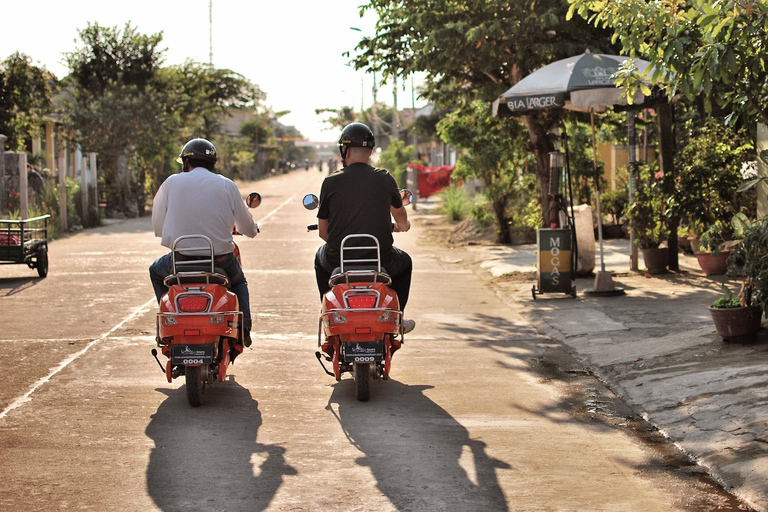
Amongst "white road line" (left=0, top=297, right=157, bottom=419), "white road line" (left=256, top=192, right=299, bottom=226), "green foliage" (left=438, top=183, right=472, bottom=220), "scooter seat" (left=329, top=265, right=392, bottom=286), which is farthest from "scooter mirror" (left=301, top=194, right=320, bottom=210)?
"green foliage" (left=438, top=183, right=472, bottom=220)

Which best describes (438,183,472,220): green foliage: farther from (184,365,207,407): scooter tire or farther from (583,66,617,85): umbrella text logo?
(184,365,207,407): scooter tire

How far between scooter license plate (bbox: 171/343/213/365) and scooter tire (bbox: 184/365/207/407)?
0.35 feet

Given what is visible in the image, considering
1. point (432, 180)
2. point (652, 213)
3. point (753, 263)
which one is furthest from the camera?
point (432, 180)

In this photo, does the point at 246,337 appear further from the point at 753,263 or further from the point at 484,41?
the point at 484,41

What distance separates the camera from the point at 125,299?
11.5 m

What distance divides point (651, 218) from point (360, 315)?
7422mm

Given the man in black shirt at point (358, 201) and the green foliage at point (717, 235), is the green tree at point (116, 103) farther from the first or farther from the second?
the man in black shirt at point (358, 201)

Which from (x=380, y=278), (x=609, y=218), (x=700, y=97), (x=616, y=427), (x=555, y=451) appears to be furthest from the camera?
(x=609, y=218)

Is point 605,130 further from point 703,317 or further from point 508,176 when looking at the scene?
point 703,317

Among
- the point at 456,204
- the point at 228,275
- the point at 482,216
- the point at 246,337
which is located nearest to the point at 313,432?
the point at 246,337

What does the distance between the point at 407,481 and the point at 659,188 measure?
8.50 m

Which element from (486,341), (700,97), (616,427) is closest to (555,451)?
(616,427)

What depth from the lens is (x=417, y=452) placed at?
5.27 m

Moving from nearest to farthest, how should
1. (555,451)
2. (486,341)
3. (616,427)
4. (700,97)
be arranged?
1. (555,451)
2. (616,427)
3. (486,341)
4. (700,97)
